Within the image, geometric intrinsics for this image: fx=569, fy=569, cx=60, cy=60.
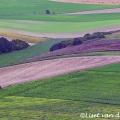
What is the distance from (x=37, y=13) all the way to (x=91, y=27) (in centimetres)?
2261

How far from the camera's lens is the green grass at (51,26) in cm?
7450

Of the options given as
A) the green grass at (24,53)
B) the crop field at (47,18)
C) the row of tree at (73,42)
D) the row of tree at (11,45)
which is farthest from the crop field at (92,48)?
the crop field at (47,18)

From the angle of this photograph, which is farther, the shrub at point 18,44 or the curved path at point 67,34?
the curved path at point 67,34

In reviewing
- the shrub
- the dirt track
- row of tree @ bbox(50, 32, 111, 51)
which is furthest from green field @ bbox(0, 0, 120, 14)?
the dirt track

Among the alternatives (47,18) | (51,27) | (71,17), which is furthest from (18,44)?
(71,17)

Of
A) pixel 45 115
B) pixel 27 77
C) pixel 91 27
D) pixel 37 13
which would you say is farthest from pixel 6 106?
pixel 37 13

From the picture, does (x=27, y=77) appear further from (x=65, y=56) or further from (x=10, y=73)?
(x=65, y=56)

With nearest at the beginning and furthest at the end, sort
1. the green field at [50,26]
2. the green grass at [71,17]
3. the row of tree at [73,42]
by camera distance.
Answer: the row of tree at [73,42] → the green field at [50,26] → the green grass at [71,17]

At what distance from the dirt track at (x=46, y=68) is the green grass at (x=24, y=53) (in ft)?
12.0

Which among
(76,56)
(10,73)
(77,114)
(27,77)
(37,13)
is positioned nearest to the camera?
(77,114)

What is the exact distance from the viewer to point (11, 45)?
191ft

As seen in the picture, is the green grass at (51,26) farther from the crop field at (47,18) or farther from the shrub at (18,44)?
the shrub at (18,44)

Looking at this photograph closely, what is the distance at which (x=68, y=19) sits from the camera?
3383 inches

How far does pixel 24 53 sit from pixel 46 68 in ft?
44.0
